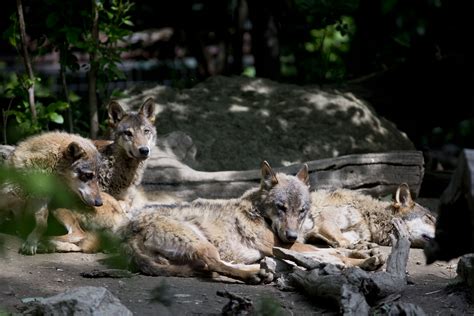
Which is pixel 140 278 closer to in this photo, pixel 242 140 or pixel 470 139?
pixel 242 140

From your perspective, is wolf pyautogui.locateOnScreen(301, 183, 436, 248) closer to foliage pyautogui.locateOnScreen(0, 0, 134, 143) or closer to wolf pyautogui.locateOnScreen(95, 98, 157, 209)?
wolf pyautogui.locateOnScreen(95, 98, 157, 209)

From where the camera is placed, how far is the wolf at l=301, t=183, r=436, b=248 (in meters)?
7.66

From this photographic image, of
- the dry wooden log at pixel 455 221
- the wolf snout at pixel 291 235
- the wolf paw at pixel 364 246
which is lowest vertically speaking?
the wolf paw at pixel 364 246

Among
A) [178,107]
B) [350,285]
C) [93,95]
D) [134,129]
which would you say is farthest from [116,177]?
[350,285]

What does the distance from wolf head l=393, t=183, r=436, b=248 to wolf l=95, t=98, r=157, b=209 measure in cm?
255

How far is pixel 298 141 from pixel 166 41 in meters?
3.84

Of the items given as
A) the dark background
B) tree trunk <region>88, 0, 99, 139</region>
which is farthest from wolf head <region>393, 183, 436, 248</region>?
tree trunk <region>88, 0, 99, 139</region>

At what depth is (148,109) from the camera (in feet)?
27.9

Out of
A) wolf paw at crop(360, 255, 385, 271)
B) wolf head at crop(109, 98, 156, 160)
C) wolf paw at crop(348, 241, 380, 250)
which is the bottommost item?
wolf paw at crop(348, 241, 380, 250)

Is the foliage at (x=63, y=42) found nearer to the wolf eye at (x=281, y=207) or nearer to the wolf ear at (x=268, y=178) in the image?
the wolf ear at (x=268, y=178)

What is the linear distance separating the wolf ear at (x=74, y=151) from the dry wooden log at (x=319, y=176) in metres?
1.22

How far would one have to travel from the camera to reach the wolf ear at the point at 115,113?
8.34 meters

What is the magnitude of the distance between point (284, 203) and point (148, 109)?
2337 millimetres

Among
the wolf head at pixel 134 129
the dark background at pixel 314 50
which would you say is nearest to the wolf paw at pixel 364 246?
the wolf head at pixel 134 129
